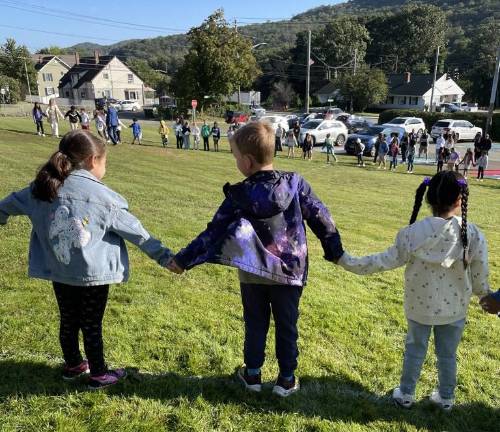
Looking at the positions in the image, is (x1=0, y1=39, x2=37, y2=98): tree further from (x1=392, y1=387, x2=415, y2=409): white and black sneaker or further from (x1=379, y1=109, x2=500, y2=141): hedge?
(x1=392, y1=387, x2=415, y2=409): white and black sneaker

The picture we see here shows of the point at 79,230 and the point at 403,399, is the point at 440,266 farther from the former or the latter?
the point at 79,230

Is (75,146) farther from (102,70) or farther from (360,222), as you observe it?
(102,70)

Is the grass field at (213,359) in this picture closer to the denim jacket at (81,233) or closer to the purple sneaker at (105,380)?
the purple sneaker at (105,380)

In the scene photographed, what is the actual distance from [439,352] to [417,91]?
7107cm

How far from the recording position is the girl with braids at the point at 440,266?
2.66 metres

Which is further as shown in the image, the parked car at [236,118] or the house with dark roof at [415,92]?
the house with dark roof at [415,92]

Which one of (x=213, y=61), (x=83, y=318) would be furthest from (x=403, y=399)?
(x=213, y=61)

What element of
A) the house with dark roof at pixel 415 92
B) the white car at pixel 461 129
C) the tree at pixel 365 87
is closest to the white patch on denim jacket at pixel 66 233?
the white car at pixel 461 129

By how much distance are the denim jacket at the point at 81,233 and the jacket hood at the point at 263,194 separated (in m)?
0.60

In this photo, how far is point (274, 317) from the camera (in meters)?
2.87

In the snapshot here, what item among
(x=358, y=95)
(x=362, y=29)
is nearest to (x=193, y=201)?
(x=358, y=95)

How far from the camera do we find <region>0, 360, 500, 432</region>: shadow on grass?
9.46 feet

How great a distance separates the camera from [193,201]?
33.0ft

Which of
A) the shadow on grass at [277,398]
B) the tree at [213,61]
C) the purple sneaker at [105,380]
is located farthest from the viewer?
the tree at [213,61]
